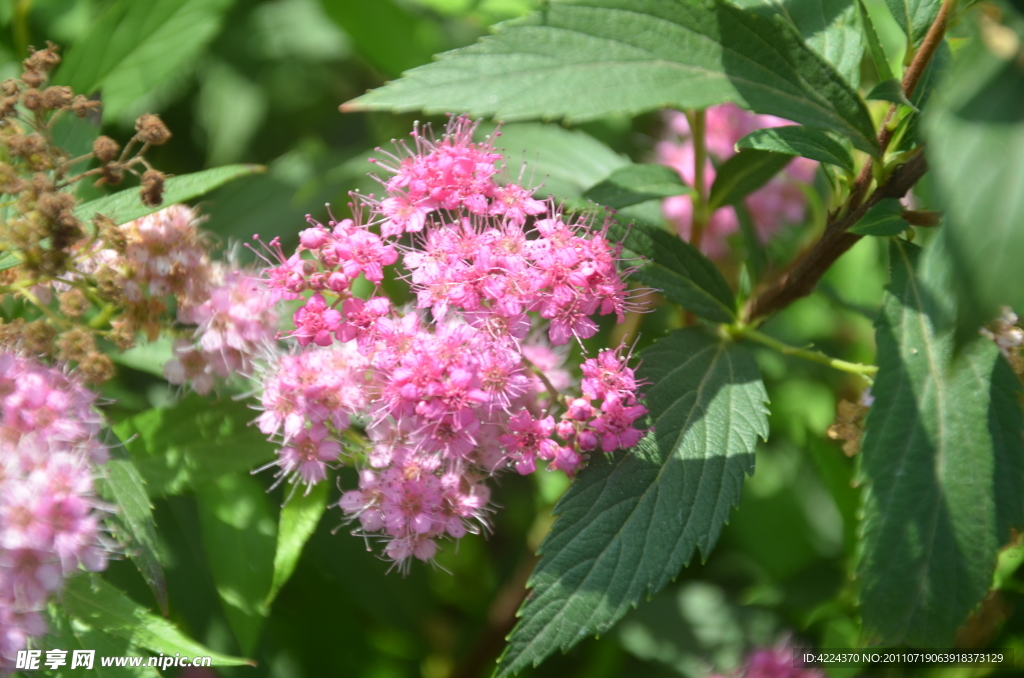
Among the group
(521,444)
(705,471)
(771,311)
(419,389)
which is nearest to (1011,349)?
(771,311)

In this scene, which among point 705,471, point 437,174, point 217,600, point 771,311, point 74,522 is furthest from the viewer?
point 217,600

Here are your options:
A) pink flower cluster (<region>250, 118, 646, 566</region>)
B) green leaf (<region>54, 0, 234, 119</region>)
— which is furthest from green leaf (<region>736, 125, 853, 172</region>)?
green leaf (<region>54, 0, 234, 119</region>)

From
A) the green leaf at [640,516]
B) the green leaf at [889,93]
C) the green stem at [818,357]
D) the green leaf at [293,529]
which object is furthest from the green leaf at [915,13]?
the green leaf at [293,529]

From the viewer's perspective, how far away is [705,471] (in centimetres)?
129

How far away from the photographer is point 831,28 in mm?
1451

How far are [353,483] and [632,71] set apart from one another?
3.76ft

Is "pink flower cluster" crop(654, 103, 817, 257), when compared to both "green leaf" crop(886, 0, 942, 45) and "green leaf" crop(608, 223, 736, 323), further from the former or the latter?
"green leaf" crop(886, 0, 942, 45)

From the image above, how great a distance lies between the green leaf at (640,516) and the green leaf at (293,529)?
44 cm

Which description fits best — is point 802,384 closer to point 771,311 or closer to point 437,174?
point 771,311

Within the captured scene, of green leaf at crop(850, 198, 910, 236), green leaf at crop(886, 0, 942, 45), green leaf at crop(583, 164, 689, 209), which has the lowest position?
green leaf at crop(583, 164, 689, 209)

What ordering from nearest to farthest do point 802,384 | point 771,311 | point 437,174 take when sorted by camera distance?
point 437,174
point 771,311
point 802,384

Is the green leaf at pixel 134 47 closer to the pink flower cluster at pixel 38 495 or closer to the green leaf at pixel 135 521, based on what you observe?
the pink flower cluster at pixel 38 495

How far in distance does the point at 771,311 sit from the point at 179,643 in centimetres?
129

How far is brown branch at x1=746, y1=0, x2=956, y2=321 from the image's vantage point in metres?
1.27
